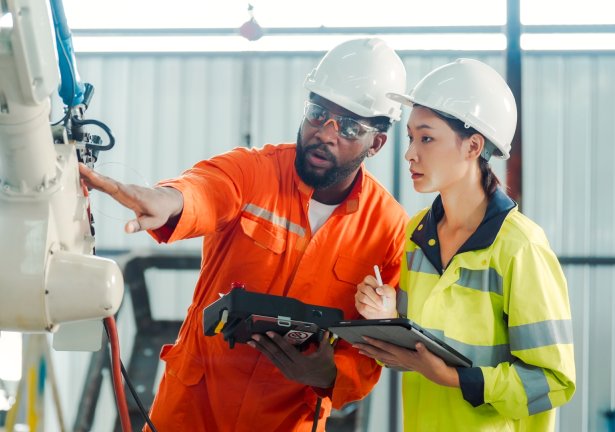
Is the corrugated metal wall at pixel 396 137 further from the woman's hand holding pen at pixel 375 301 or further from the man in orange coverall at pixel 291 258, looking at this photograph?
the woman's hand holding pen at pixel 375 301

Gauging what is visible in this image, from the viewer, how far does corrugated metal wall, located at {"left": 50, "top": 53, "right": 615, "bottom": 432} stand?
6605 mm

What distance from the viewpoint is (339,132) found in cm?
289

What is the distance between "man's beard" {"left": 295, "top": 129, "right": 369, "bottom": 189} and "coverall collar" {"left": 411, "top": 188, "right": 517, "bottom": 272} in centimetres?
42

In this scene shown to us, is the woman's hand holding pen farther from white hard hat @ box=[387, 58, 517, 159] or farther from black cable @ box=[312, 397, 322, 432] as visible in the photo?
white hard hat @ box=[387, 58, 517, 159]

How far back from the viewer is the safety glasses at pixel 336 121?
113 inches

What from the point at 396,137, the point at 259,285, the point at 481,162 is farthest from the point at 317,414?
the point at 396,137

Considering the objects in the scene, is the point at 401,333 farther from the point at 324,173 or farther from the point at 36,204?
the point at 36,204

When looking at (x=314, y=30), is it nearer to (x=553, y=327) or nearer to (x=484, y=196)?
(x=484, y=196)

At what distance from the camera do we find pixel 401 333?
211 cm

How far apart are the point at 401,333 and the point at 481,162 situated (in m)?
0.63

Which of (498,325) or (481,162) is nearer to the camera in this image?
(498,325)

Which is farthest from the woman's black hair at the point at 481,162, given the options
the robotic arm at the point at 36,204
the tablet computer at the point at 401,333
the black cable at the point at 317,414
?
the robotic arm at the point at 36,204

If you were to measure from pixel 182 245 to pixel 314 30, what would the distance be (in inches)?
78.8

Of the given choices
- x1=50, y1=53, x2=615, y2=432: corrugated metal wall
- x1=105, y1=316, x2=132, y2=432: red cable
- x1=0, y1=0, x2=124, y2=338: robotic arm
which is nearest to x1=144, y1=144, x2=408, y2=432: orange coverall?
x1=105, y1=316, x2=132, y2=432: red cable
